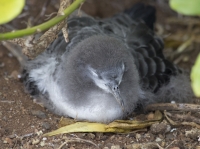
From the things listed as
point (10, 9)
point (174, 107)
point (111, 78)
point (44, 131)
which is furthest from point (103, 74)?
point (10, 9)

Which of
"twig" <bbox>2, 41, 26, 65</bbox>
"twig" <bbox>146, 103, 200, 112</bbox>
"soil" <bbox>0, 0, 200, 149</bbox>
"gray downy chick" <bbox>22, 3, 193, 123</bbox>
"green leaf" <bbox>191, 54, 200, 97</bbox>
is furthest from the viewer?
"twig" <bbox>2, 41, 26, 65</bbox>

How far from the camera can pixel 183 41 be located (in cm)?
489

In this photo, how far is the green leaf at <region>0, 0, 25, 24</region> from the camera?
1.57m

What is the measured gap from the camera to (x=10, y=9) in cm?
159

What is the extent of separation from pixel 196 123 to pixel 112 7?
247 centimetres

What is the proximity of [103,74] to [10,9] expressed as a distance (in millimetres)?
1501

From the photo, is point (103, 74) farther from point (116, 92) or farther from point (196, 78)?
point (196, 78)

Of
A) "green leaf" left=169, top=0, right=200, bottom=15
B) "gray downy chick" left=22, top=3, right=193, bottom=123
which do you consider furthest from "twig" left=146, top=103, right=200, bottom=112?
"green leaf" left=169, top=0, right=200, bottom=15

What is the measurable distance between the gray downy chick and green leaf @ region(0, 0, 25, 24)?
1.49 metres

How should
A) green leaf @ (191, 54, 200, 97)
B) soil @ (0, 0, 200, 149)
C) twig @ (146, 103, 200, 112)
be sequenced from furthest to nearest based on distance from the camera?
twig @ (146, 103, 200, 112) < soil @ (0, 0, 200, 149) < green leaf @ (191, 54, 200, 97)

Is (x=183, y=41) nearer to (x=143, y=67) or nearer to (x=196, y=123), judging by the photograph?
(x=143, y=67)

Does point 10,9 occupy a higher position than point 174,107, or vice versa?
point 10,9

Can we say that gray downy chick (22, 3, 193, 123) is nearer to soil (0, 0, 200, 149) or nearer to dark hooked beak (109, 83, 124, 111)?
dark hooked beak (109, 83, 124, 111)

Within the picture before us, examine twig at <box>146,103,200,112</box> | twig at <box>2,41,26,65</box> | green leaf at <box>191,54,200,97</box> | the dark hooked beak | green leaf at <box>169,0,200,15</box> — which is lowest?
twig at <box>2,41,26,65</box>
